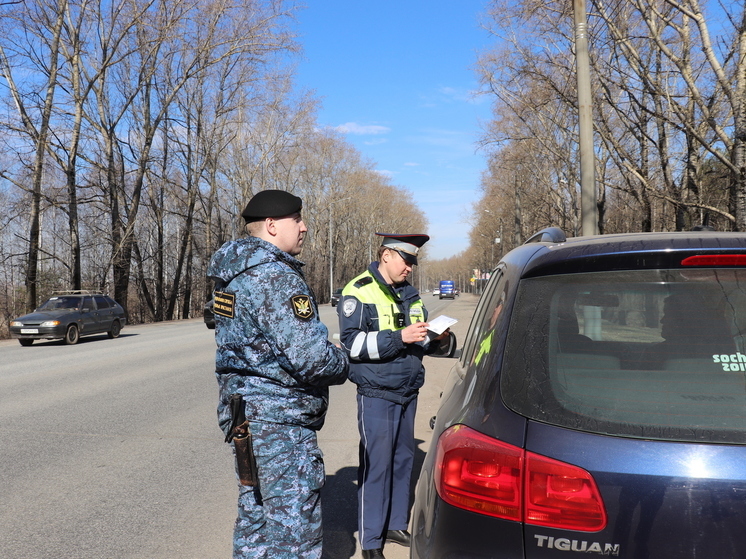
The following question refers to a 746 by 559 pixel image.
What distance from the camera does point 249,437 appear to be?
8.38 feet

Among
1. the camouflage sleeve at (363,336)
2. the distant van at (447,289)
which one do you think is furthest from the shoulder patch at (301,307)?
the distant van at (447,289)

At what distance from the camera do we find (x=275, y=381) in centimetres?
258

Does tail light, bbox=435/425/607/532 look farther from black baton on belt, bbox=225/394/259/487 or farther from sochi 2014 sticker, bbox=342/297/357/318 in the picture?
sochi 2014 sticker, bbox=342/297/357/318

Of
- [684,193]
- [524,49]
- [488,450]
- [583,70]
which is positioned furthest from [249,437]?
[524,49]

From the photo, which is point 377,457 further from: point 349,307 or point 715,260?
point 715,260

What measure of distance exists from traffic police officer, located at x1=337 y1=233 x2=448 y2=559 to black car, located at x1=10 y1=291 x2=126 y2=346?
16.1 meters

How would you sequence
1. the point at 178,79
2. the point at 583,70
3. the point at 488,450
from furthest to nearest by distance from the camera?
1. the point at 178,79
2. the point at 583,70
3. the point at 488,450

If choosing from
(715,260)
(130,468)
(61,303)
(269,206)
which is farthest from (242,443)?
(61,303)

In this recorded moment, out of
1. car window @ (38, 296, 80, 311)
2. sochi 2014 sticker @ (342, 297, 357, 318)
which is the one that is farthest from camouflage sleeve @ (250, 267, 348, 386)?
car window @ (38, 296, 80, 311)

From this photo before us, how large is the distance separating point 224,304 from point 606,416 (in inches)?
61.1

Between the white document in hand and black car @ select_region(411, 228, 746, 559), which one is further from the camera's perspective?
the white document in hand

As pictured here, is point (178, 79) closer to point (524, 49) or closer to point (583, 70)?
point (524, 49)

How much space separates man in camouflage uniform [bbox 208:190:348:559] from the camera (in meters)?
2.55

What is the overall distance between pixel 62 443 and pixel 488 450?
5876 mm
